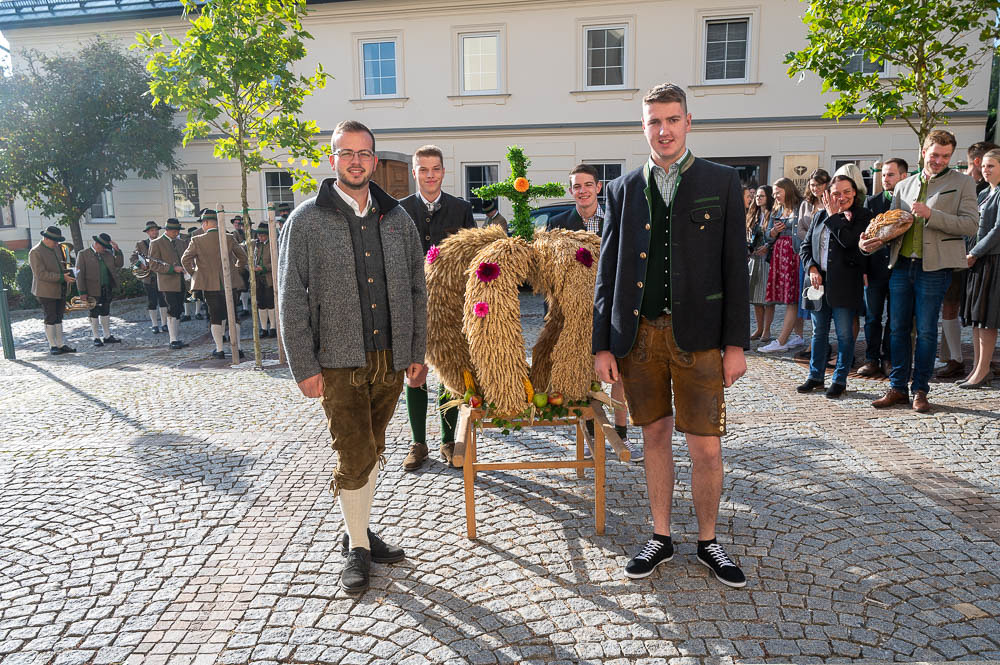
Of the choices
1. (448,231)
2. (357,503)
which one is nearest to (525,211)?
(448,231)

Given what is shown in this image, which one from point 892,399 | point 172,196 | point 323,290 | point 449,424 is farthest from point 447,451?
point 172,196

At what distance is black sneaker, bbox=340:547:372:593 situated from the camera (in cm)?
307

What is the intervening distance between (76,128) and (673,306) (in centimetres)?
1883

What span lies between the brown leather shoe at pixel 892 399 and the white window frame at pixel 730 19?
12833mm

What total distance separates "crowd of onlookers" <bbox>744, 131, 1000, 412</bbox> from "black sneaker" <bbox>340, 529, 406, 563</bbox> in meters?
3.14

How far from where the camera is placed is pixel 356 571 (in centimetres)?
315

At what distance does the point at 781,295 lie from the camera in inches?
328

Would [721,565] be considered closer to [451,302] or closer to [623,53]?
[451,302]

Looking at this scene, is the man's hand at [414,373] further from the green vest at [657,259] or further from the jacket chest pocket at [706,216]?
the jacket chest pocket at [706,216]

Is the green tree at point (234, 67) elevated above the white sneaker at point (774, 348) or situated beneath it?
elevated above

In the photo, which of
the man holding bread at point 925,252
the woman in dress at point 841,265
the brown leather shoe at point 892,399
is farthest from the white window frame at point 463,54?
the brown leather shoe at point 892,399

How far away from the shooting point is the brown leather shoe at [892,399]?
5746 mm

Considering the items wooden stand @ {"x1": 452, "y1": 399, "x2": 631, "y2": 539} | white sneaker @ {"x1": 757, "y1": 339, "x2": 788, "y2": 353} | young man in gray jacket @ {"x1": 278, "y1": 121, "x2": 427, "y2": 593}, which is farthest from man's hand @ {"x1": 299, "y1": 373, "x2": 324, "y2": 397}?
white sneaker @ {"x1": 757, "y1": 339, "x2": 788, "y2": 353}

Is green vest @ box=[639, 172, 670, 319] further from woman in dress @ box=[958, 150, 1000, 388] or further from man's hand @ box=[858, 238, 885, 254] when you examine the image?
woman in dress @ box=[958, 150, 1000, 388]
